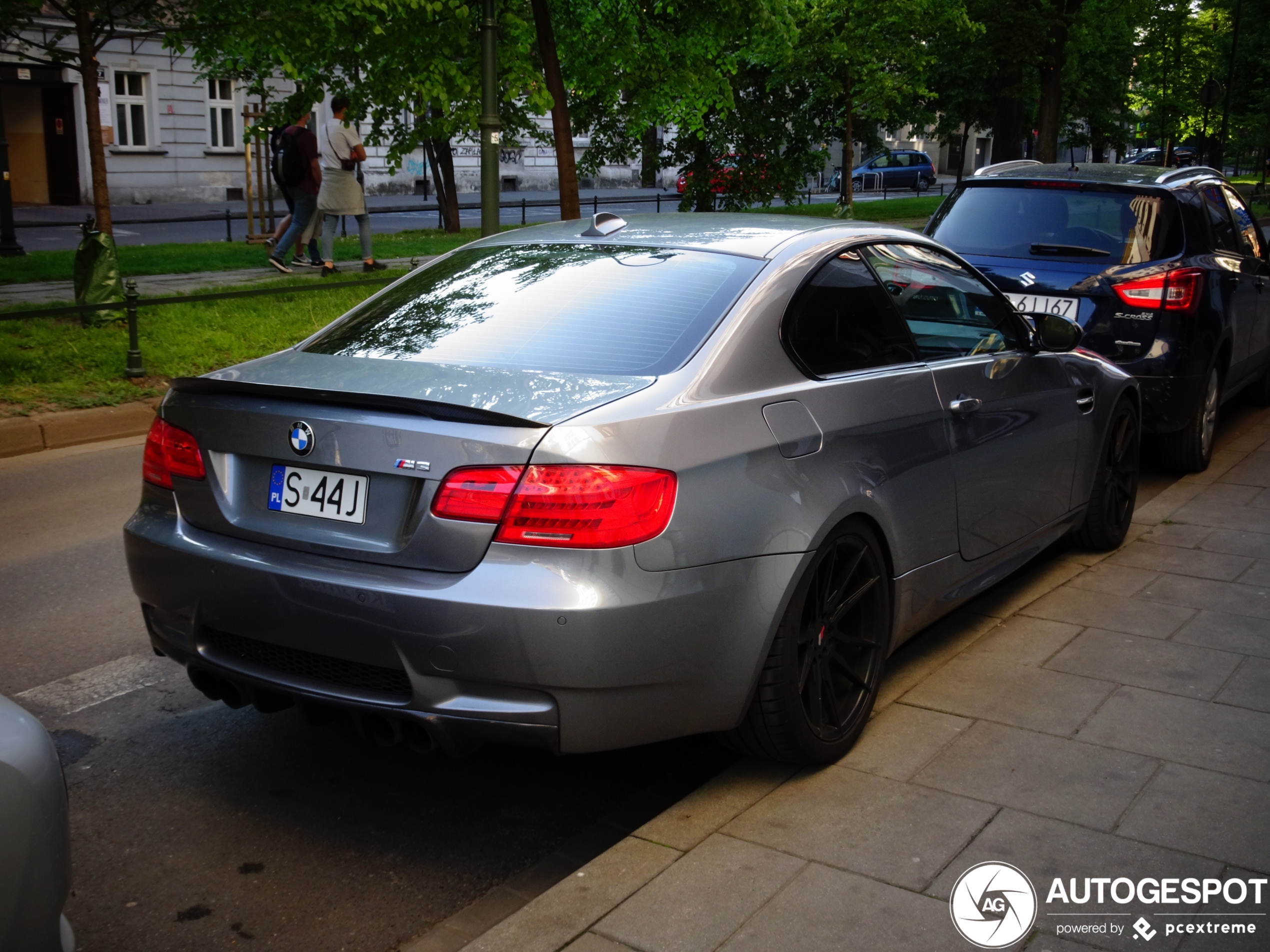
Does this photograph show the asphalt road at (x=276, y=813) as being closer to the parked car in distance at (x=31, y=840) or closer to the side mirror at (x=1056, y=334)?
the parked car in distance at (x=31, y=840)

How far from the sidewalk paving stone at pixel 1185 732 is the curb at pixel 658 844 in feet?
2.09

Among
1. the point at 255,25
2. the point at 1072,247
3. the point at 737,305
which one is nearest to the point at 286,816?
the point at 737,305

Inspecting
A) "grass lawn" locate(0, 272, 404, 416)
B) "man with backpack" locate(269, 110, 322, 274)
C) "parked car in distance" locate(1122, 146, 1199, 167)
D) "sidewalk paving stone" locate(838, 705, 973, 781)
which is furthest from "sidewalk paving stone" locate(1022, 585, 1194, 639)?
"parked car in distance" locate(1122, 146, 1199, 167)

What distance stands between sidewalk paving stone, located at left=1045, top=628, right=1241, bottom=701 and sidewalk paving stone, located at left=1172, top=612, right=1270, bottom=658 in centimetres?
8

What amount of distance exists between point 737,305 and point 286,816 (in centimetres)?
189

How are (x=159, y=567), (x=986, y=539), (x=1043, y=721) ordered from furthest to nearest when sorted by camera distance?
(x=986, y=539)
(x=1043, y=721)
(x=159, y=567)

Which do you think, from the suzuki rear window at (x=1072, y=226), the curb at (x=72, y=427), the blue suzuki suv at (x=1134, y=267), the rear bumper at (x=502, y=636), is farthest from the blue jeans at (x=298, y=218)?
the rear bumper at (x=502, y=636)

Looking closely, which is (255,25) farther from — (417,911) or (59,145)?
(59,145)

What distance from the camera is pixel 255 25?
13.5 meters

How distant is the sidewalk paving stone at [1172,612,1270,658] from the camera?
16.1 ft

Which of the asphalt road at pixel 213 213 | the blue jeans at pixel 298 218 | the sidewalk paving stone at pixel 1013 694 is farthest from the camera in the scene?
the asphalt road at pixel 213 213

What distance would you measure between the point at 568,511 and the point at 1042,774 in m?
1.59

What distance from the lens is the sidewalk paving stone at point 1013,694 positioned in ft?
13.6

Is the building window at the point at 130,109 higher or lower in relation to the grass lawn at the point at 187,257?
higher
